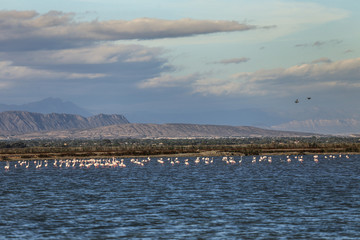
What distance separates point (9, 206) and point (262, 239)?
23.5m

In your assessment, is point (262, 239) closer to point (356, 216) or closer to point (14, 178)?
point (356, 216)

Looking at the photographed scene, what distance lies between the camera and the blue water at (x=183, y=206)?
3500cm

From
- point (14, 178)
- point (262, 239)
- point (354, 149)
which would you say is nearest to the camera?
point (262, 239)

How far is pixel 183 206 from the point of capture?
46.0m

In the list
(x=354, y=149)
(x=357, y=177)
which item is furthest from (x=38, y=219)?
(x=354, y=149)

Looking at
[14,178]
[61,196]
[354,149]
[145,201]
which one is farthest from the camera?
[354,149]

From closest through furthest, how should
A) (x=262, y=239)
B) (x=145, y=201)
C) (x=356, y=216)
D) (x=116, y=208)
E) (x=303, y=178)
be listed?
(x=262, y=239)
(x=356, y=216)
(x=116, y=208)
(x=145, y=201)
(x=303, y=178)

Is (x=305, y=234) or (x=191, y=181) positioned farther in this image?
(x=191, y=181)

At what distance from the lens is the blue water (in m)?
35.0

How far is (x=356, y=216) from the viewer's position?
3991 centimetres

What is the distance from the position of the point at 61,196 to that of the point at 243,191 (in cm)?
1655

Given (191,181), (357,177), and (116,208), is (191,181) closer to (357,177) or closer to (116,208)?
(357,177)

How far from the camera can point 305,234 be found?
33.7m

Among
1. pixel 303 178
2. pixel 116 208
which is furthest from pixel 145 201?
pixel 303 178
